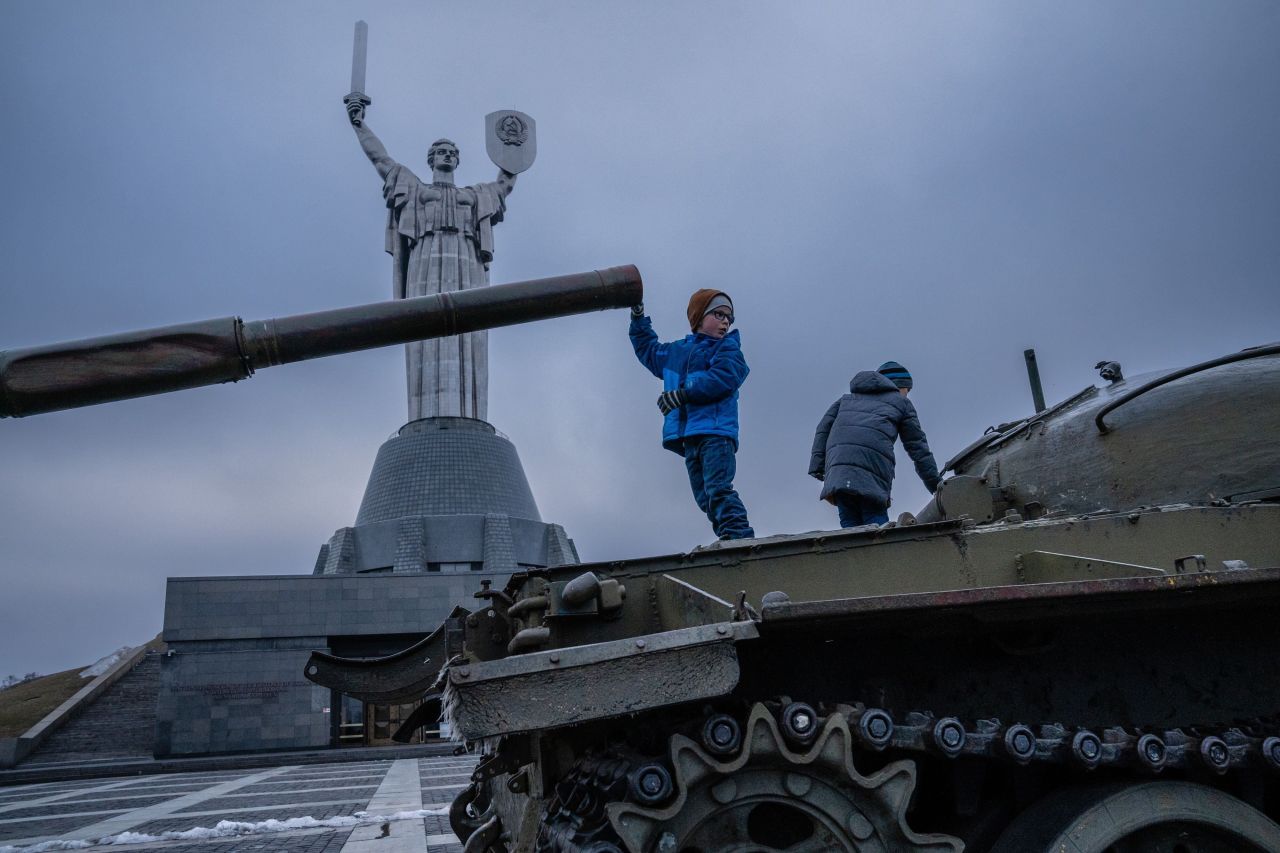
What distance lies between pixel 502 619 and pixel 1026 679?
6.87ft

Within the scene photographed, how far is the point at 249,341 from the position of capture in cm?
363

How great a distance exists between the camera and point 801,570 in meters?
3.80

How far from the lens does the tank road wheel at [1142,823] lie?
3275 millimetres

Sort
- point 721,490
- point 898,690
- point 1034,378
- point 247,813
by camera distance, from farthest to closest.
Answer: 1. point 247,813
2. point 1034,378
3. point 721,490
4. point 898,690

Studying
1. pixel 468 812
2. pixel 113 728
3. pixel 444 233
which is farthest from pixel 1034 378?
pixel 444 233

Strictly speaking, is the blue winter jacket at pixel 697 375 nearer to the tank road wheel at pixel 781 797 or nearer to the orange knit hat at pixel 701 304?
the orange knit hat at pixel 701 304

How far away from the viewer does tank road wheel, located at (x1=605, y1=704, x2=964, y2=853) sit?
9.45 feet

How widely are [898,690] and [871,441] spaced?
2.26 m

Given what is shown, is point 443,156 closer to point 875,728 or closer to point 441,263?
point 441,263

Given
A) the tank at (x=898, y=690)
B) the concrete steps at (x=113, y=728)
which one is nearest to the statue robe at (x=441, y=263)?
the concrete steps at (x=113, y=728)

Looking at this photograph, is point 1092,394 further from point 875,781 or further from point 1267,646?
point 875,781

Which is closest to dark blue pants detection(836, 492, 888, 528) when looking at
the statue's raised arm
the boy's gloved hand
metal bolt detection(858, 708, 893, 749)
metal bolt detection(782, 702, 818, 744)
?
the boy's gloved hand

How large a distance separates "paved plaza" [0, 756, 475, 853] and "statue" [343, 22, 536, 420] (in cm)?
1825

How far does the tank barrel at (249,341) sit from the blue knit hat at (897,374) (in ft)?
8.38
